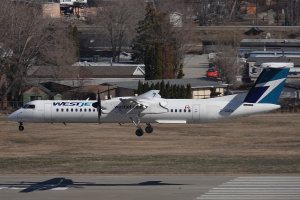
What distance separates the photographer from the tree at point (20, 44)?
2810 inches

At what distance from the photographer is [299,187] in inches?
1158

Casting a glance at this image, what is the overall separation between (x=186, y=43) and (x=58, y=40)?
20.4 metres

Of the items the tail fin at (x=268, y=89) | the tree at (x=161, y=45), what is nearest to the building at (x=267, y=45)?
the tree at (x=161, y=45)

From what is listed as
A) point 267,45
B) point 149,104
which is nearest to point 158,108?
point 149,104

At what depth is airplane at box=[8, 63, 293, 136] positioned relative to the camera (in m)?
48.4

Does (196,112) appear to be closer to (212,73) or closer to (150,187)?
(150,187)

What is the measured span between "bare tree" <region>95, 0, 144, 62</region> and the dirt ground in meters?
51.8

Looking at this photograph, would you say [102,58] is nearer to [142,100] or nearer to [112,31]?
[112,31]

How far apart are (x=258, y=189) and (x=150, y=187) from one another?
11.5ft

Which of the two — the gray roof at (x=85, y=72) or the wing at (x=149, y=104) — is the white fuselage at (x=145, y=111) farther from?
the gray roof at (x=85, y=72)

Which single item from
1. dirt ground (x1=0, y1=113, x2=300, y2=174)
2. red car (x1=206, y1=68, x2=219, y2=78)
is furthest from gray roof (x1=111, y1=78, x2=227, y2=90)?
dirt ground (x1=0, y1=113, x2=300, y2=174)

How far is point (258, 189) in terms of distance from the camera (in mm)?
28984

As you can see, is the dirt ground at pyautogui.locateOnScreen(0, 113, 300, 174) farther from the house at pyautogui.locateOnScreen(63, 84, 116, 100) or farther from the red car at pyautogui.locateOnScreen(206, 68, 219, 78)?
the red car at pyautogui.locateOnScreen(206, 68, 219, 78)

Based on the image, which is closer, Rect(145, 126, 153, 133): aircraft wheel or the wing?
the wing
